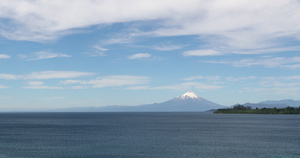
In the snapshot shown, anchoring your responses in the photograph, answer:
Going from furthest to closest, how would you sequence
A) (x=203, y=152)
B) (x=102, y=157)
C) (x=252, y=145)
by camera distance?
(x=252, y=145)
(x=203, y=152)
(x=102, y=157)

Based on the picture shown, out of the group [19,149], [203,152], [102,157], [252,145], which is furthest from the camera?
[252,145]

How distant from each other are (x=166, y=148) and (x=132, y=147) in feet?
29.6

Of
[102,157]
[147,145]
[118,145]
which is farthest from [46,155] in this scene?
[147,145]

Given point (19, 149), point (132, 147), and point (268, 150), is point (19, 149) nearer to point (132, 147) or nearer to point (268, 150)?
point (132, 147)

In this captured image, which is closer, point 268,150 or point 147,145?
point 268,150

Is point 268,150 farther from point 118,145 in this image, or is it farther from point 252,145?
point 118,145

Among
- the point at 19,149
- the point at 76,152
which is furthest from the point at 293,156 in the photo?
the point at 19,149

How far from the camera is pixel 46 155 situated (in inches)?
2785

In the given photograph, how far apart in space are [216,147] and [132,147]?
72.7 feet

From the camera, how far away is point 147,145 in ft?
285

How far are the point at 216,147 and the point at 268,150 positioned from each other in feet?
42.1

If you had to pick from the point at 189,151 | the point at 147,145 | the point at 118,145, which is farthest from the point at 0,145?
the point at 189,151

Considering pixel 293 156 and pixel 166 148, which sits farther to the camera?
pixel 166 148

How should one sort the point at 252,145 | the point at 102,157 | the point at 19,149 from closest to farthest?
1. the point at 102,157
2. the point at 19,149
3. the point at 252,145
